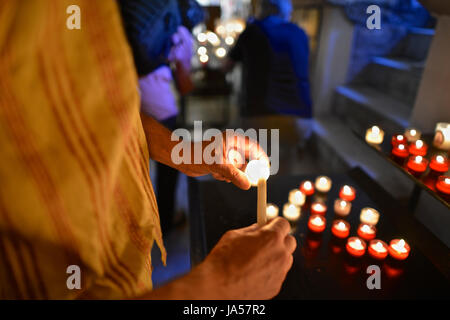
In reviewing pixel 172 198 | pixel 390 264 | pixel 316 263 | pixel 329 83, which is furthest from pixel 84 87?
pixel 329 83

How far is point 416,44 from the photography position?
3432 mm

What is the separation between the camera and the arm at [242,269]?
22.9 inches

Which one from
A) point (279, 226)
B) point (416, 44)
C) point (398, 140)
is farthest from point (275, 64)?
point (279, 226)

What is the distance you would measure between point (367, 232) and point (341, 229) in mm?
112

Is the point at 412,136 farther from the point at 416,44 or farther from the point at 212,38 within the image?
the point at 212,38

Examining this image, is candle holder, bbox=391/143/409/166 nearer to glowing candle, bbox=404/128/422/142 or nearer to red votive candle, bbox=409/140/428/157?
red votive candle, bbox=409/140/428/157

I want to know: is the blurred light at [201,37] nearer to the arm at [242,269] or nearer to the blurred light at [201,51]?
the blurred light at [201,51]

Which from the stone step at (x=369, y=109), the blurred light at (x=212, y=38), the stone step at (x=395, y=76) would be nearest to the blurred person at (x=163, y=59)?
the stone step at (x=369, y=109)

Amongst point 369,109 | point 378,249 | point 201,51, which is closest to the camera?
point 378,249

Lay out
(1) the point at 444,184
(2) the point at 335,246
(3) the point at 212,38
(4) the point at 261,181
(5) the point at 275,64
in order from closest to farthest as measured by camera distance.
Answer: (4) the point at 261,181 < (1) the point at 444,184 < (2) the point at 335,246 < (5) the point at 275,64 < (3) the point at 212,38

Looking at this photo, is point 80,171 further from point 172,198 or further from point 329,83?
point 329,83

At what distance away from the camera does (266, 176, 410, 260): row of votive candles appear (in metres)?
1.30

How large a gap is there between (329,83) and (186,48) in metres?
2.06

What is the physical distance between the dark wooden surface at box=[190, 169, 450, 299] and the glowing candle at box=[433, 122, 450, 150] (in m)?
Answer: 0.35
